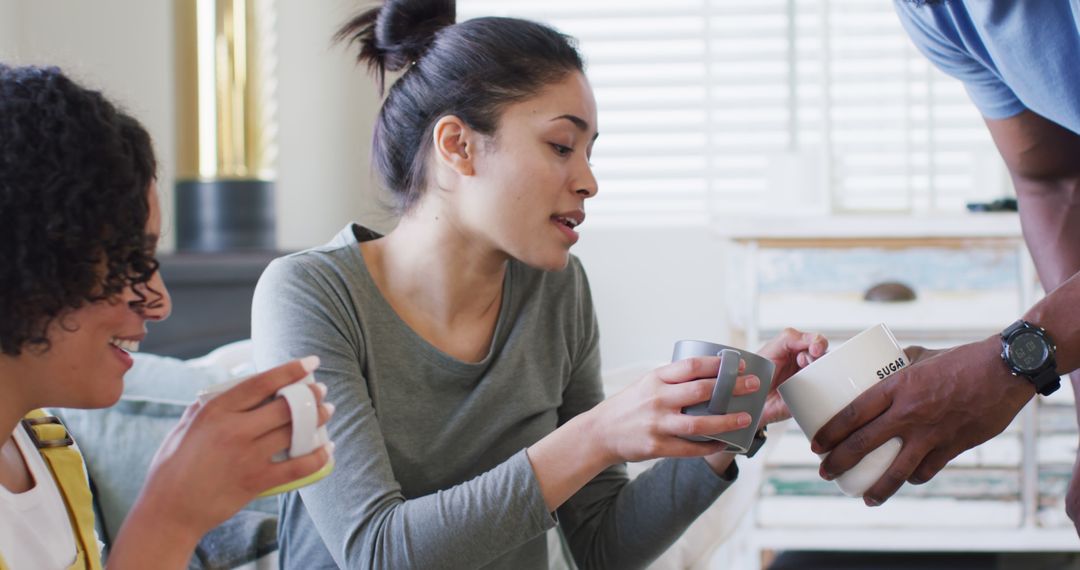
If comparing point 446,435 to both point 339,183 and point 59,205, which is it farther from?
point 339,183

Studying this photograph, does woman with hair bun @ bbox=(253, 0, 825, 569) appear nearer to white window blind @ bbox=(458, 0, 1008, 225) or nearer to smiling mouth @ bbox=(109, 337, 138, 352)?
smiling mouth @ bbox=(109, 337, 138, 352)

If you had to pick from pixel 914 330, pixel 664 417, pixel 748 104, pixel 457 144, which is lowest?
pixel 914 330

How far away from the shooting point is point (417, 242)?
1.28 meters

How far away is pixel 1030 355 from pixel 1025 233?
40 centimetres

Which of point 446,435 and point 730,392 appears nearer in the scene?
point 730,392

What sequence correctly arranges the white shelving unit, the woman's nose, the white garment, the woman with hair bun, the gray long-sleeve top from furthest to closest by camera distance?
the white shelving unit < the woman's nose < the woman with hair bun < the gray long-sleeve top < the white garment

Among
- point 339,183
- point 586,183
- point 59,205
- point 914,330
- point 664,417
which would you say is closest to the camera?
point 59,205

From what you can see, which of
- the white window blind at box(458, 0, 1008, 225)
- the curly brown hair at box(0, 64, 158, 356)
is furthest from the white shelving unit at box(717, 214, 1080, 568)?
the curly brown hair at box(0, 64, 158, 356)

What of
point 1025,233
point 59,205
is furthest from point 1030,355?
point 59,205

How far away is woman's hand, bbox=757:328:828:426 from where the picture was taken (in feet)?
3.70

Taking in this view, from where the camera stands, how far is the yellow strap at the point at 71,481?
865 mm

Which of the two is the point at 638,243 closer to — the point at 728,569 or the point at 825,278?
the point at 825,278

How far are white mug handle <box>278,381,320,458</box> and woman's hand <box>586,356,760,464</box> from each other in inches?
12.2

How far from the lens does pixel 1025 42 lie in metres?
1.13
